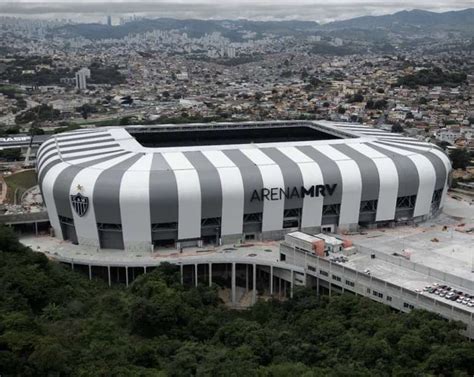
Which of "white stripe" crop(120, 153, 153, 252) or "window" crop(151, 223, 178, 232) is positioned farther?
"window" crop(151, 223, 178, 232)

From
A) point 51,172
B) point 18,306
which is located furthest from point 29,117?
point 18,306

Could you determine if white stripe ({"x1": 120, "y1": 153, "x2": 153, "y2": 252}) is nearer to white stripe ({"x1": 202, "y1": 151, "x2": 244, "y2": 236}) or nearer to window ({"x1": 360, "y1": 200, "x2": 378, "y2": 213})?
Result: white stripe ({"x1": 202, "y1": 151, "x2": 244, "y2": 236})

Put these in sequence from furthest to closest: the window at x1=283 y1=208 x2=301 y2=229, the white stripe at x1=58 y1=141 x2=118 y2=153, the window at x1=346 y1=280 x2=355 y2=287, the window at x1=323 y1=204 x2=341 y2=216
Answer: the white stripe at x1=58 y1=141 x2=118 y2=153, the window at x1=323 y1=204 x2=341 y2=216, the window at x1=283 y1=208 x2=301 y2=229, the window at x1=346 y1=280 x2=355 y2=287

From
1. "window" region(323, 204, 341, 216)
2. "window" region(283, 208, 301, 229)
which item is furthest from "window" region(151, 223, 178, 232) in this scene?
"window" region(323, 204, 341, 216)

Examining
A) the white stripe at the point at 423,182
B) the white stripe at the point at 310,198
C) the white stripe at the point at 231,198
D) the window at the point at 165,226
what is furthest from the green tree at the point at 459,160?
the window at the point at 165,226

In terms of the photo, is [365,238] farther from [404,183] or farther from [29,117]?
[29,117]

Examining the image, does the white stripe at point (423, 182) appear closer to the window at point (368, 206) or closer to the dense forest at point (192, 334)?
the window at point (368, 206)
